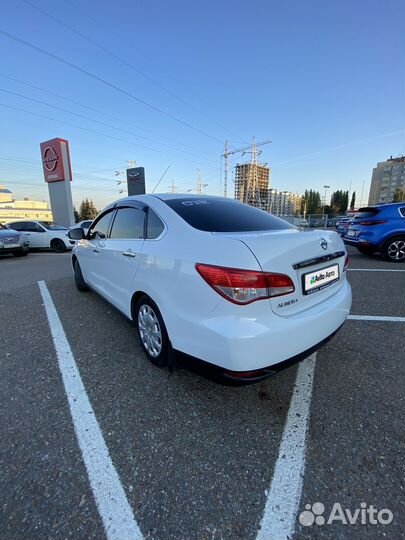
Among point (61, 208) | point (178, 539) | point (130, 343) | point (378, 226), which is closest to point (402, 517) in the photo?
point (178, 539)

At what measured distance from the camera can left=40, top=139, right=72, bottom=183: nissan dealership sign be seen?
60.4 feet

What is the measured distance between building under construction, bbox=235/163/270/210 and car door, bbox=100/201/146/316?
54.8 metres

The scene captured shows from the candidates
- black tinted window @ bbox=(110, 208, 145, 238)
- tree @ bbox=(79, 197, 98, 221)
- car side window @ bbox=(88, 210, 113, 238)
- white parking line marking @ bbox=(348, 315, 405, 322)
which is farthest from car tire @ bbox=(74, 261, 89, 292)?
tree @ bbox=(79, 197, 98, 221)

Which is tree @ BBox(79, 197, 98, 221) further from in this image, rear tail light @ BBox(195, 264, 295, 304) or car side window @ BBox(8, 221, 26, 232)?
rear tail light @ BBox(195, 264, 295, 304)

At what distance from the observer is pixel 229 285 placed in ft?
5.51

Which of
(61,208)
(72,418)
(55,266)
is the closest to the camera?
(72,418)

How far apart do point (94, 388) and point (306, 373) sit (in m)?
1.91

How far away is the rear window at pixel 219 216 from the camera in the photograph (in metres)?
2.25

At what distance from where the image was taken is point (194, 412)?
2062mm

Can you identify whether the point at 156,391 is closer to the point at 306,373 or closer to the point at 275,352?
the point at 275,352

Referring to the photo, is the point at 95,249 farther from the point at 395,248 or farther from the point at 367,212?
the point at 395,248

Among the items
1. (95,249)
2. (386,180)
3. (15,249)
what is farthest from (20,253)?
(386,180)

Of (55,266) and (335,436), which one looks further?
(55,266)

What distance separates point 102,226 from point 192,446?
9.93ft
